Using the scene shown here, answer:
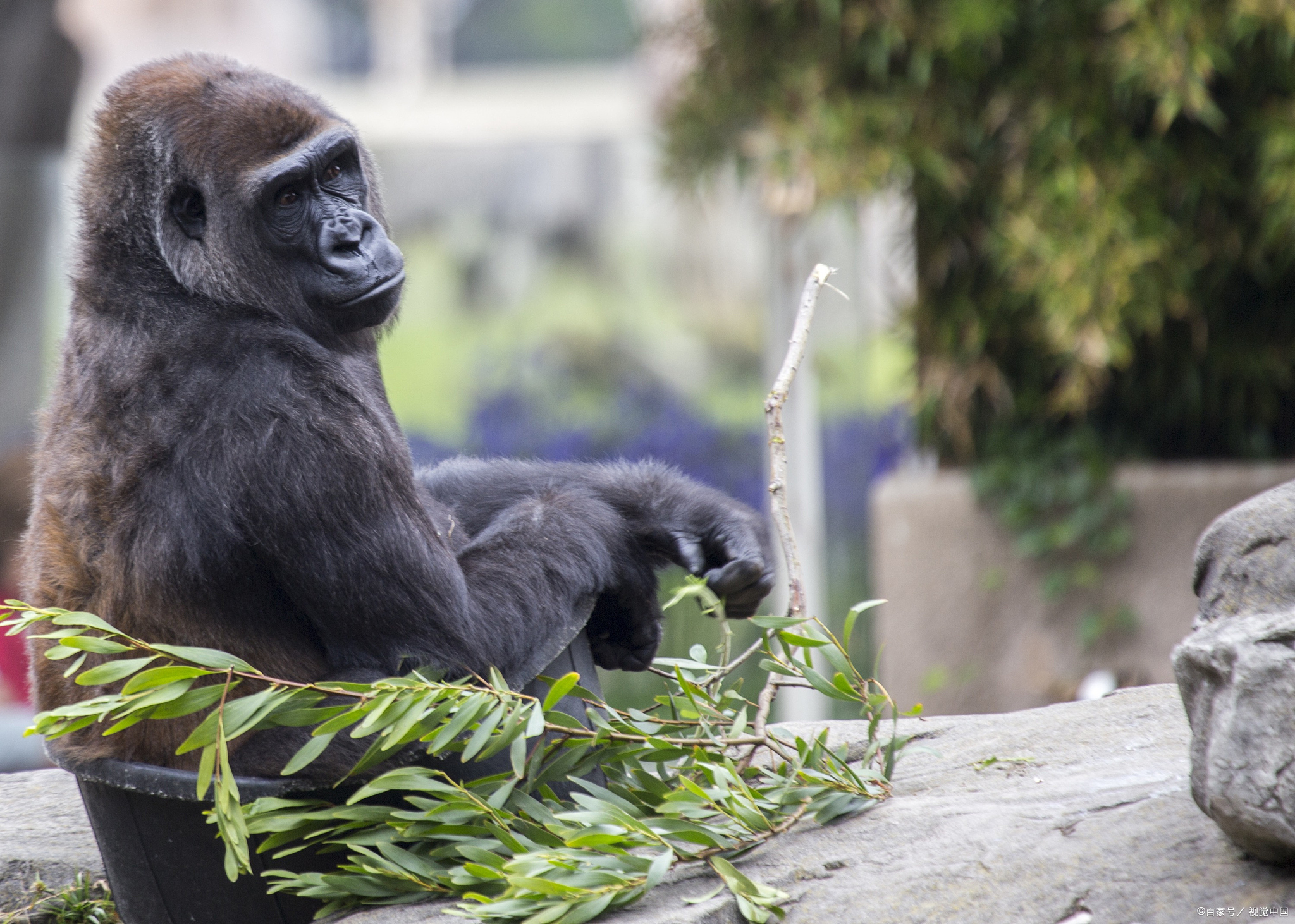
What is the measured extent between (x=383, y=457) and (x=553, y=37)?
13.2 metres

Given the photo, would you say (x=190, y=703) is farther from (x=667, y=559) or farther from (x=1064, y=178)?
→ (x=1064, y=178)

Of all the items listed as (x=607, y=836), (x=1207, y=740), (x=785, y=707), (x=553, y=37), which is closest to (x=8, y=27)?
(x=785, y=707)

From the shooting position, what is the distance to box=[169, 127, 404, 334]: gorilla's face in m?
2.04

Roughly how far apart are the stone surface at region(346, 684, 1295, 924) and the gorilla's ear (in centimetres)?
103

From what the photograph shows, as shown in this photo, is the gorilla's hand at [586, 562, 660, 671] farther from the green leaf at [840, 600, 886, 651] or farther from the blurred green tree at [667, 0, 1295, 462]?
the blurred green tree at [667, 0, 1295, 462]

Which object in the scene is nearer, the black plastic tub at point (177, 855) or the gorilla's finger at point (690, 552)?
the black plastic tub at point (177, 855)

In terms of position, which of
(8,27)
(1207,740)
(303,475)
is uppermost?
(8,27)

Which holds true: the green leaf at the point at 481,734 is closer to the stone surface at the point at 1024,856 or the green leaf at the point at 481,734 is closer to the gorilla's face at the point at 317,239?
the stone surface at the point at 1024,856

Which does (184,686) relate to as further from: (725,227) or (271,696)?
(725,227)

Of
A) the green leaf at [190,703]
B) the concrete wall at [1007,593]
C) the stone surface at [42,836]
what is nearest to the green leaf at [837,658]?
the green leaf at [190,703]

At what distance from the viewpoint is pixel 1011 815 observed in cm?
175

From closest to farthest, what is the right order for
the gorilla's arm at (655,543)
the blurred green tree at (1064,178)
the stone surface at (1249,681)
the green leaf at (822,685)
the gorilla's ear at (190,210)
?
1. the stone surface at (1249,681)
2. the green leaf at (822,685)
3. the gorilla's ear at (190,210)
4. the gorilla's arm at (655,543)
5. the blurred green tree at (1064,178)

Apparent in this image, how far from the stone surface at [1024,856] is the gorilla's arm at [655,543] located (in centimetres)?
39

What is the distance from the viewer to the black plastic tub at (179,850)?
1.86 m
